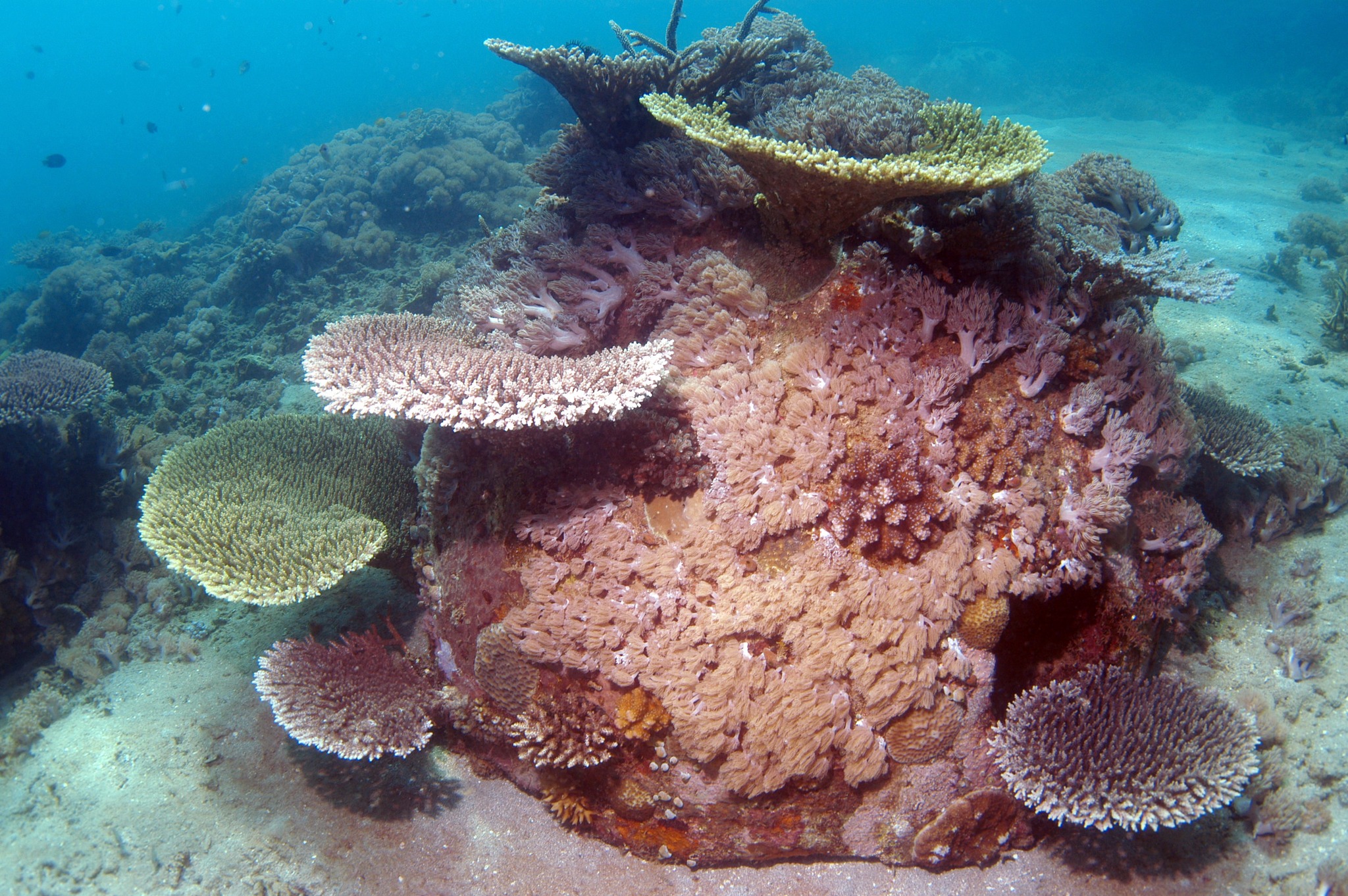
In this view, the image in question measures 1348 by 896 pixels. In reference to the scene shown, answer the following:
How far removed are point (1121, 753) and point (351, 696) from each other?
467 cm

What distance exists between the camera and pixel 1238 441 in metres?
5.28

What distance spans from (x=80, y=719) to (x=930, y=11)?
8818 cm

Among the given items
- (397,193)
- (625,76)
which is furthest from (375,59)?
(625,76)

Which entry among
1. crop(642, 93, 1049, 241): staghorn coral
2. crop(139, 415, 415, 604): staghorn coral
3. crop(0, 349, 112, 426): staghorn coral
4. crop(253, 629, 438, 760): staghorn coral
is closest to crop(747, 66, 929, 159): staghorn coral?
crop(642, 93, 1049, 241): staghorn coral

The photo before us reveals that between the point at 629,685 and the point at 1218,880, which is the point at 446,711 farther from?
the point at 1218,880

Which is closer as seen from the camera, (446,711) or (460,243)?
(446,711)

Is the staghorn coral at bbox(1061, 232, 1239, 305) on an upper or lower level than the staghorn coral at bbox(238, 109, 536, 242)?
lower

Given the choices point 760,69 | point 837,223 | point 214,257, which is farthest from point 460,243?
point 837,223

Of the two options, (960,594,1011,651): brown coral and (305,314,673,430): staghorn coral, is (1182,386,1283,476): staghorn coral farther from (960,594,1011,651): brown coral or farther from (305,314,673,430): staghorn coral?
(305,314,673,430): staghorn coral

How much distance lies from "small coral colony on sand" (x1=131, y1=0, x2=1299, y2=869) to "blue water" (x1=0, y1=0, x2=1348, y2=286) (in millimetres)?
27812

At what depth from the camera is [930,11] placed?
67312 mm

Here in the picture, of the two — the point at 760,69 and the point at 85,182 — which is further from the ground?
the point at 85,182

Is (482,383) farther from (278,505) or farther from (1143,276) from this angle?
(1143,276)

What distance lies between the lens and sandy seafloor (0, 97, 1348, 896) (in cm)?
346
